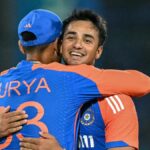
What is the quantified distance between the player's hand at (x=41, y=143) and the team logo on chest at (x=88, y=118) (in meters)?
0.20

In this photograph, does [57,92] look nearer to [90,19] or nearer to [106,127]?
[106,127]

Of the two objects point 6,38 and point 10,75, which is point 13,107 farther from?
point 6,38

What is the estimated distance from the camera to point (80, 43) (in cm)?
282

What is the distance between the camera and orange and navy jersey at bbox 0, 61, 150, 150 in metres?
2.52

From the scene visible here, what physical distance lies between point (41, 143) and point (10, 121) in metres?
0.19

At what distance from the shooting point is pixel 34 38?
2730 millimetres

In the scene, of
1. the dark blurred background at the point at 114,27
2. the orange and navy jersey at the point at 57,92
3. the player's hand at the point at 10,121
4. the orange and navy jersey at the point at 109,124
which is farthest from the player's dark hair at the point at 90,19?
the dark blurred background at the point at 114,27

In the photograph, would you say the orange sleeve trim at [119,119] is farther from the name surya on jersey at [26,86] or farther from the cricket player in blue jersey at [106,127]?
the name surya on jersey at [26,86]

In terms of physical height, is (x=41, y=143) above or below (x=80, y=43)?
below

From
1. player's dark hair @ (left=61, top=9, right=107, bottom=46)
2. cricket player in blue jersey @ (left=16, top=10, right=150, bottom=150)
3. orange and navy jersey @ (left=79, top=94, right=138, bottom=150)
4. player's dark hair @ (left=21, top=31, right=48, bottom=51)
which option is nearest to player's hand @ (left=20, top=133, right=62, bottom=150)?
cricket player in blue jersey @ (left=16, top=10, right=150, bottom=150)

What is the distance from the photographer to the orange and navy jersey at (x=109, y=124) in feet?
8.41

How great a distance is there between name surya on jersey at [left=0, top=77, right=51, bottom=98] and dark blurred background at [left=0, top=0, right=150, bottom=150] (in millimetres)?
2585

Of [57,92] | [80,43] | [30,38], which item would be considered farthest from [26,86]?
[80,43]

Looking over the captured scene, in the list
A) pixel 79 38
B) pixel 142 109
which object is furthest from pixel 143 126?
pixel 79 38
